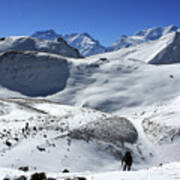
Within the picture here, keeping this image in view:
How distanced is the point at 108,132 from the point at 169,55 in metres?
131

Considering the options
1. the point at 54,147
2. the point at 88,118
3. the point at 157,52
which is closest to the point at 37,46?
the point at 157,52

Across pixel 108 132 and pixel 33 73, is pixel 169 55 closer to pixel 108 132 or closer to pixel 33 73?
pixel 33 73

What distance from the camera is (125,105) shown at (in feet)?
155

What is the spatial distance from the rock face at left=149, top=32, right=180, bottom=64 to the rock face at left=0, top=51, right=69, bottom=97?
283ft

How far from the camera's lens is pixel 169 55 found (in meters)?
149

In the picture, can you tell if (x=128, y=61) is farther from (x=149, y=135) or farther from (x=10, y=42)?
(x=10, y=42)

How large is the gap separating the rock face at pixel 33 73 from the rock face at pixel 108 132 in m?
30.2

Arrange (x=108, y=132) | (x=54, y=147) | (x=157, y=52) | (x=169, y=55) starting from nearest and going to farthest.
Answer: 1. (x=54, y=147)
2. (x=108, y=132)
3. (x=169, y=55)
4. (x=157, y=52)

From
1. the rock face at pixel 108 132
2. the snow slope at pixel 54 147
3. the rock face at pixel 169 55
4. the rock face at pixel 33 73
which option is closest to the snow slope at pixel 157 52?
the rock face at pixel 169 55

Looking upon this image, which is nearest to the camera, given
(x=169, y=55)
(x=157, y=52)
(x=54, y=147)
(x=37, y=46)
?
(x=54, y=147)

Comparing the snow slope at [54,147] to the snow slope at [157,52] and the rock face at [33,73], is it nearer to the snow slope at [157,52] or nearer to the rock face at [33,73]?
the rock face at [33,73]

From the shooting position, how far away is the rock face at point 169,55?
144m

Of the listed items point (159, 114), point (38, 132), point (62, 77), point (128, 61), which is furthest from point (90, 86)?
point (38, 132)

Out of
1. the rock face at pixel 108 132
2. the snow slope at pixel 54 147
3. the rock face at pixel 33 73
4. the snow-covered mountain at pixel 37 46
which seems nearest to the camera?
the snow slope at pixel 54 147
